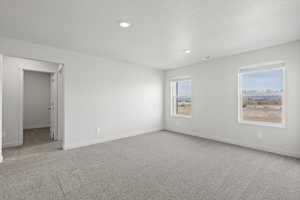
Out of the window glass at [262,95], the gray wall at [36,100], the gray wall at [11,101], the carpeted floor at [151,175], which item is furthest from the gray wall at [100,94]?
the gray wall at [36,100]

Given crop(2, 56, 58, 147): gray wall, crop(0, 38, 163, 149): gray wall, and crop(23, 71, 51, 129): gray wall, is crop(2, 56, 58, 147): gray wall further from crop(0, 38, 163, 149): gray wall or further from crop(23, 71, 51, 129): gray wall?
crop(23, 71, 51, 129): gray wall

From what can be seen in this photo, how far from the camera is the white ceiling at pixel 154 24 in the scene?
1.92 metres

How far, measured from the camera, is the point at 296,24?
7.82 ft

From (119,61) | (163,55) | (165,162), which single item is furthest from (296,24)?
(119,61)

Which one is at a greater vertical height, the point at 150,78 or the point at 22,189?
the point at 150,78

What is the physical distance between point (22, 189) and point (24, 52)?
2633 millimetres

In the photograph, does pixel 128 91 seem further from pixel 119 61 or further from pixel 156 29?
pixel 156 29

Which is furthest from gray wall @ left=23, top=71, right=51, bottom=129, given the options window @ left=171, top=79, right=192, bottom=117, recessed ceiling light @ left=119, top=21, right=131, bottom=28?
recessed ceiling light @ left=119, top=21, right=131, bottom=28

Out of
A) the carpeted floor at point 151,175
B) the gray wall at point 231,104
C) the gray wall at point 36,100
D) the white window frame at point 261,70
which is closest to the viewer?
the carpeted floor at point 151,175

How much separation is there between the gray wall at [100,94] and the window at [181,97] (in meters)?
0.74

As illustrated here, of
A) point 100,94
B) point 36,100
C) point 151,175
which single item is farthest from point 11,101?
point 151,175

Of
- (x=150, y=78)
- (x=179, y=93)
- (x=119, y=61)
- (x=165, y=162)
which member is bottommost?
(x=165, y=162)

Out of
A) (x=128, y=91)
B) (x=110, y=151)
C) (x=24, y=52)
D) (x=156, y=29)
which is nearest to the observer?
(x=156, y=29)

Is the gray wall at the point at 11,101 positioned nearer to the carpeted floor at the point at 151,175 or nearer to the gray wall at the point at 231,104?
the carpeted floor at the point at 151,175
